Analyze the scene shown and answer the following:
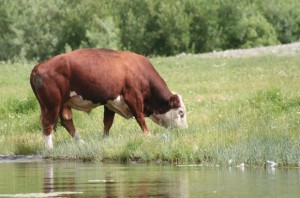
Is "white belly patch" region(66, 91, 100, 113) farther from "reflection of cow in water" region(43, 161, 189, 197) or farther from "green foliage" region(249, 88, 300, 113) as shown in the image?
"reflection of cow in water" region(43, 161, 189, 197)

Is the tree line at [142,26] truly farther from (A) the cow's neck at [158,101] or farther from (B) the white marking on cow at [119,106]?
(B) the white marking on cow at [119,106]

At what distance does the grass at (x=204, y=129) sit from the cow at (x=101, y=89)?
394mm

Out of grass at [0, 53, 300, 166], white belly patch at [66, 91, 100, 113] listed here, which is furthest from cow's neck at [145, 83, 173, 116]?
white belly patch at [66, 91, 100, 113]

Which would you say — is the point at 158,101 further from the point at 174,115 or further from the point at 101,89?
the point at 101,89

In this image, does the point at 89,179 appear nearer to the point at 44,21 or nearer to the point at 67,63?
the point at 67,63

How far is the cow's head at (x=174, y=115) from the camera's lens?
2420 centimetres

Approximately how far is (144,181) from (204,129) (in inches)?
245

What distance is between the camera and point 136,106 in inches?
936

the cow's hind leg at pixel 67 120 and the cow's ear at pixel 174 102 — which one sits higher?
the cow's ear at pixel 174 102

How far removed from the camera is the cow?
2295cm

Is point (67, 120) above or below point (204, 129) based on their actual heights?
above

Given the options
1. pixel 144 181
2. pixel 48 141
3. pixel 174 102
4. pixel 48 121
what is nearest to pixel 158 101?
pixel 174 102

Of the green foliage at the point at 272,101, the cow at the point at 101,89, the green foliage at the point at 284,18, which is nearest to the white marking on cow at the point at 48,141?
the cow at the point at 101,89

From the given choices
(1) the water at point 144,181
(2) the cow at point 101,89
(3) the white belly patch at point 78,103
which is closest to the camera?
(1) the water at point 144,181
